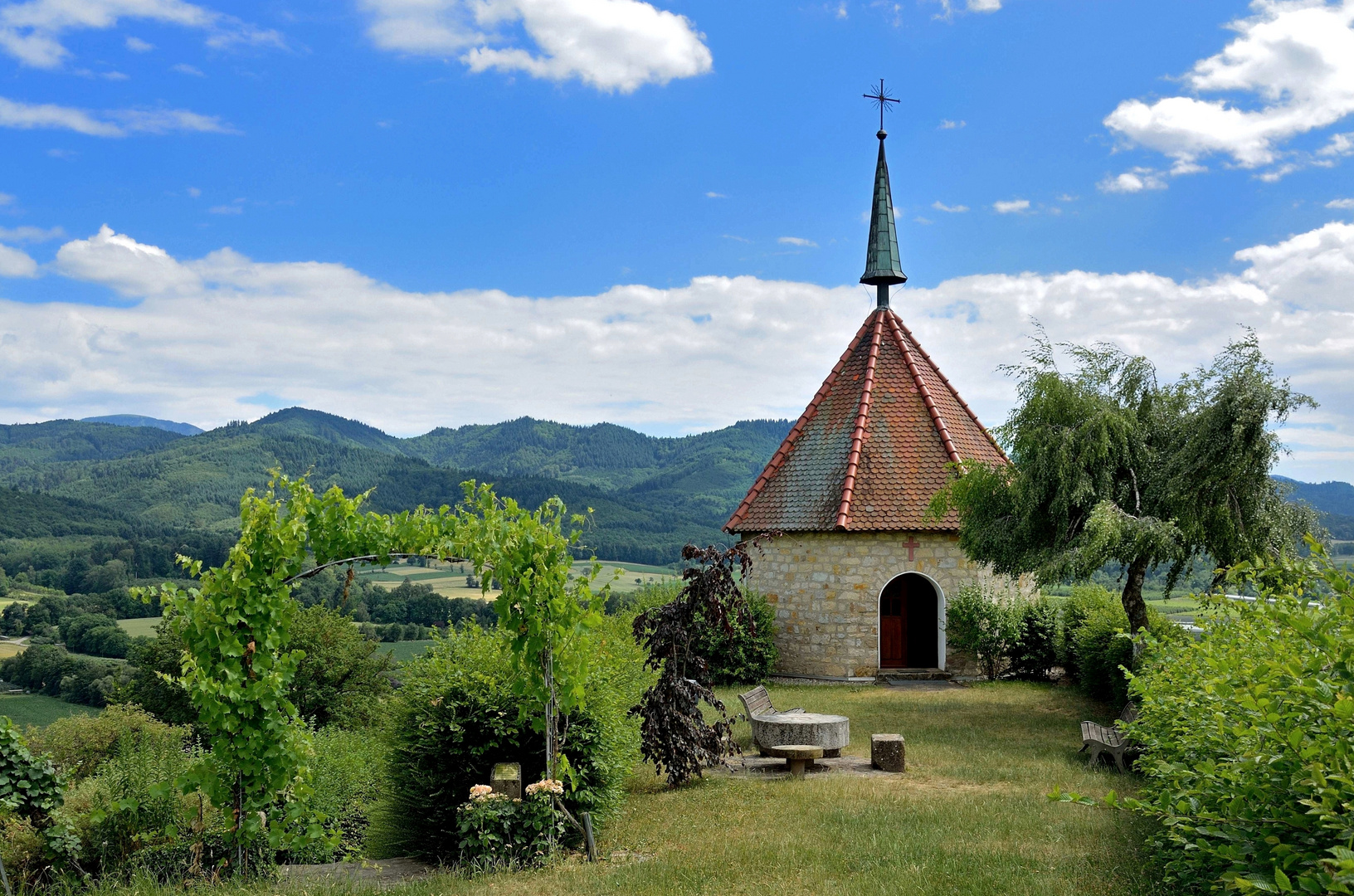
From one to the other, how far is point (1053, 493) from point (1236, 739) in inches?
382

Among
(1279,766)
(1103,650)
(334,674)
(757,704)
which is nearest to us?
(1279,766)

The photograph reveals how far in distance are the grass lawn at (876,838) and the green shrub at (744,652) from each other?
17.7ft

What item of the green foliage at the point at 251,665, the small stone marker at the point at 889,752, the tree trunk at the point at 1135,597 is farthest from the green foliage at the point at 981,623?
the green foliage at the point at 251,665

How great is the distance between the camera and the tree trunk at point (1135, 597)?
1355 cm

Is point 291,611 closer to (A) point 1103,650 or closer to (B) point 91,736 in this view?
(B) point 91,736

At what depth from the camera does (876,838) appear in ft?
24.2

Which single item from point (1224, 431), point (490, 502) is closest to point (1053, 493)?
point (1224, 431)

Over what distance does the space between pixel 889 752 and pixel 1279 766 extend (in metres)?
7.15

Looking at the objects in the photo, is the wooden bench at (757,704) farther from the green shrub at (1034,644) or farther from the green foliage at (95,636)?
the green foliage at (95,636)

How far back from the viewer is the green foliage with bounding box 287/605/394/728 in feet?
60.7

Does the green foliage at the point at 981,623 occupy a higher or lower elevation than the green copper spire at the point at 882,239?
lower

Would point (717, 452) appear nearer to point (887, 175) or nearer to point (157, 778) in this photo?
point (887, 175)

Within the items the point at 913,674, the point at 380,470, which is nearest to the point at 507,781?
the point at 913,674

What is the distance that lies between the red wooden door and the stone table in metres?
7.78
